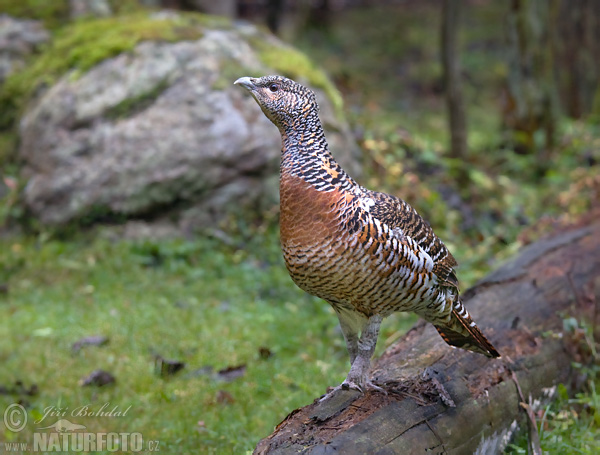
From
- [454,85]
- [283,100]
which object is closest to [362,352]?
[283,100]

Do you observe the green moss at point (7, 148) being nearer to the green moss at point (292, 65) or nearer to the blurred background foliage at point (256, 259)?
the blurred background foliage at point (256, 259)

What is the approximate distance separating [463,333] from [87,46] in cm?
633

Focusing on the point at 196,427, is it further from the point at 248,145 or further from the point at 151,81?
the point at 151,81

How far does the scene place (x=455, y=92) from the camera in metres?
10.3

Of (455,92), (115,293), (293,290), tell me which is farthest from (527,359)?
(455,92)

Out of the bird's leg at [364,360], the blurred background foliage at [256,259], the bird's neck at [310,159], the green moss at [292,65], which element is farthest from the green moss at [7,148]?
the bird's leg at [364,360]

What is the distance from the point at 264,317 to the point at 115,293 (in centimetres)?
157

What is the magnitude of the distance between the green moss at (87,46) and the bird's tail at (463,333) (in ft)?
18.6

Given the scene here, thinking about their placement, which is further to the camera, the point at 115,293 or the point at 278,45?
the point at 278,45

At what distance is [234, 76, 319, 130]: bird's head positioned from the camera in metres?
3.76

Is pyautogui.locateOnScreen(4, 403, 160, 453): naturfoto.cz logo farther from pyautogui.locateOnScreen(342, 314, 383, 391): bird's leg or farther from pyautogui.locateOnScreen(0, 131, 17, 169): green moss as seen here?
pyautogui.locateOnScreen(0, 131, 17, 169): green moss

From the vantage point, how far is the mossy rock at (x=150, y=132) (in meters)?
7.48

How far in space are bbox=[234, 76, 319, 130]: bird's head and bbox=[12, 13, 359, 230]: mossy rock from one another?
12.6ft

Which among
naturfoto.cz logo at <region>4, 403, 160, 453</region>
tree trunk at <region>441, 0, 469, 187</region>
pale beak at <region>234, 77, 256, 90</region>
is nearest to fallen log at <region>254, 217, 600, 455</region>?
naturfoto.cz logo at <region>4, 403, 160, 453</region>
